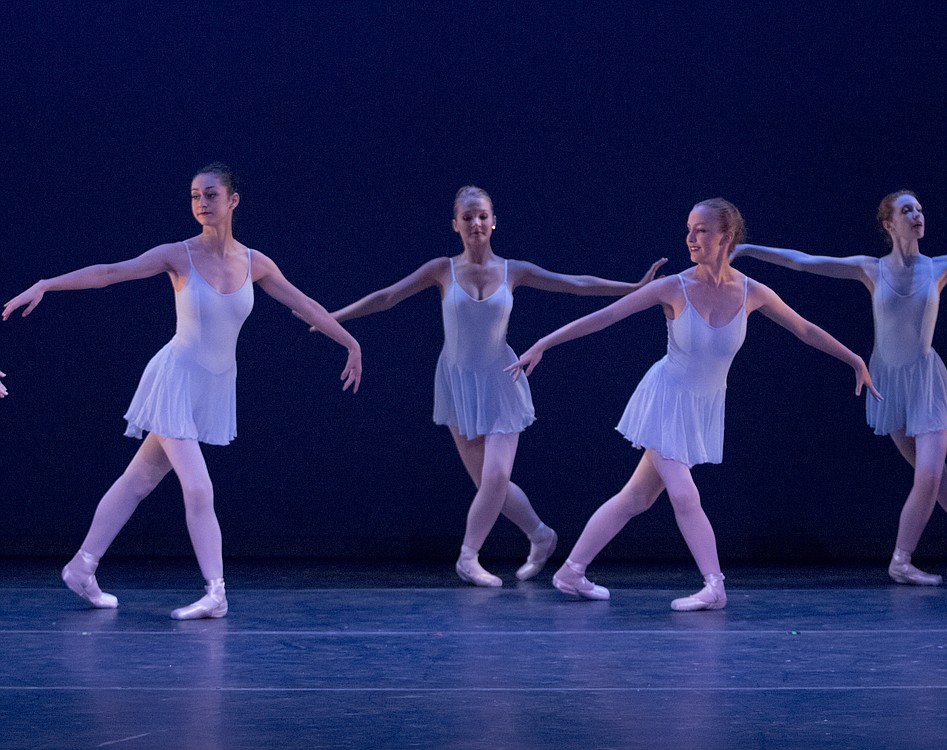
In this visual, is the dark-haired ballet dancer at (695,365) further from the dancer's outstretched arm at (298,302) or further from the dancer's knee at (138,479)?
the dancer's knee at (138,479)

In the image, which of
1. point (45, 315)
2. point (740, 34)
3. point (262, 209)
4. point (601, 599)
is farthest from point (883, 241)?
point (45, 315)

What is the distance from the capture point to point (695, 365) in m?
5.06

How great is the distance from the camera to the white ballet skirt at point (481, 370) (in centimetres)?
562

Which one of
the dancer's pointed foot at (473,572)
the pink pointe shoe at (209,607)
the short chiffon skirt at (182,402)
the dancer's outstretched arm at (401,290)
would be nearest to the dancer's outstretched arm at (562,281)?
the dancer's outstretched arm at (401,290)

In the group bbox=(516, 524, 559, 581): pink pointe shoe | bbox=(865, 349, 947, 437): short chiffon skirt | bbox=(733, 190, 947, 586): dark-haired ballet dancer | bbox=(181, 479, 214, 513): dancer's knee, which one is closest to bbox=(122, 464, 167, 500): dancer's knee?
bbox=(181, 479, 214, 513): dancer's knee

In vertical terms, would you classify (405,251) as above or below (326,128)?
below

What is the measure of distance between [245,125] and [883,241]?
3133 mm

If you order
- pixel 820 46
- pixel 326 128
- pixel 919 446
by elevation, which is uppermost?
pixel 820 46

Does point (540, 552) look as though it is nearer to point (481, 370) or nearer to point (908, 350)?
point (481, 370)

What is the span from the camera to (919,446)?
5.64m

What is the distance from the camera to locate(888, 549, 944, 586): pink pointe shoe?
5.63 m

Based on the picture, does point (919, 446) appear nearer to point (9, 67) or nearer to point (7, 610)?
point (7, 610)

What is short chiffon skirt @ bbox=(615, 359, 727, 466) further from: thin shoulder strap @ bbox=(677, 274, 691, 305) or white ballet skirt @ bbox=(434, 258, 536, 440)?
white ballet skirt @ bbox=(434, 258, 536, 440)

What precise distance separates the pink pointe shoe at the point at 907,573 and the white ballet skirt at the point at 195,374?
9.33 feet
